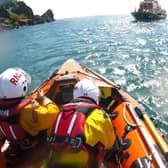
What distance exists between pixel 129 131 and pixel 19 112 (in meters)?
1.84

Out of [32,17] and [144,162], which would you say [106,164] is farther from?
[32,17]

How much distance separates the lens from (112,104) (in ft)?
21.0

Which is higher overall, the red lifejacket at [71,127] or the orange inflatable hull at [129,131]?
the red lifejacket at [71,127]

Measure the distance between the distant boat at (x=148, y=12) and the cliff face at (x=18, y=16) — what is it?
118 ft

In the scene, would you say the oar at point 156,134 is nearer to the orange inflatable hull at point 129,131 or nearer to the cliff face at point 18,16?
the orange inflatable hull at point 129,131

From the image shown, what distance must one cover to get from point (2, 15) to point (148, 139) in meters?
92.6

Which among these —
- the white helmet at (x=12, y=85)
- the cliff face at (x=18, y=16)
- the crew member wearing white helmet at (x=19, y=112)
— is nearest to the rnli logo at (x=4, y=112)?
the crew member wearing white helmet at (x=19, y=112)

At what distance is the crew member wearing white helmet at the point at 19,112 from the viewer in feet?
12.9

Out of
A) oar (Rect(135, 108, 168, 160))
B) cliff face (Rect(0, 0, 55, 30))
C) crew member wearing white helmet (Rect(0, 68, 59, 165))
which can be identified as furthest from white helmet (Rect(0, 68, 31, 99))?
cliff face (Rect(0, 0, 55, 30))

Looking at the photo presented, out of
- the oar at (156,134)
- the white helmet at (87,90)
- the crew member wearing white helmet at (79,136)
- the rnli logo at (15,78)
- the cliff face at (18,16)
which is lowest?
the cliff face at (18,16)

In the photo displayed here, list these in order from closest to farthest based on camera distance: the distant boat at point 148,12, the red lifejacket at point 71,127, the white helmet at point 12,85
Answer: the red lifejacket at point 71,127 → the white helmet at point 12,85 → the distant boat at point 148,12

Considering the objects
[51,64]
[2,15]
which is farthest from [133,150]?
[2,15]

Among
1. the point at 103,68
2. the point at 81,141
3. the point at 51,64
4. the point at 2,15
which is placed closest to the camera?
the point at 81,141

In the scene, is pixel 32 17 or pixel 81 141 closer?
pixel 81 141
